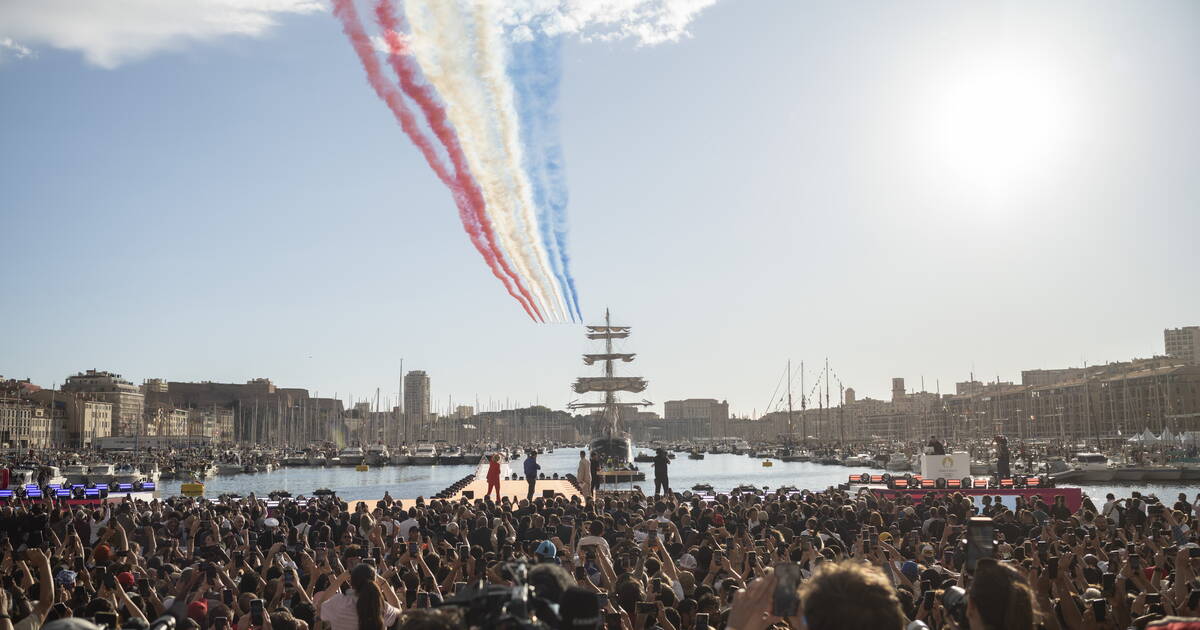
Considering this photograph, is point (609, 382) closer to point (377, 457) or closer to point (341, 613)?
point (377, 457)

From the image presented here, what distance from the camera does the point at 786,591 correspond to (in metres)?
4.05

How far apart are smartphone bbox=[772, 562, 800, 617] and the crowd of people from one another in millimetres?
13

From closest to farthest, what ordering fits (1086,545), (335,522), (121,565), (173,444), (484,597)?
A: (484,597)
(121,565)
(1086,545)
(335,522)
(173,444)

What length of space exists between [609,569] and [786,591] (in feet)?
23.9

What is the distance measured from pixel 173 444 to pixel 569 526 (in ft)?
575

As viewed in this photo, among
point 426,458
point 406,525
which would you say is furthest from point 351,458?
point 406,525

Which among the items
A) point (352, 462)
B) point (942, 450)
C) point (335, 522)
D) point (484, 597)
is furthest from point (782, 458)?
point (484, 597)

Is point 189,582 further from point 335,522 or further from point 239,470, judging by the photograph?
point 239,470

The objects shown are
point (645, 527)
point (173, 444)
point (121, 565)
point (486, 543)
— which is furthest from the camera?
point (173, 444)

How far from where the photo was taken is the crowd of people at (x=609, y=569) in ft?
13.2

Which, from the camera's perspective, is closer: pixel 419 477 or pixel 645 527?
pixel 645 527

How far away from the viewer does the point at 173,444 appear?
562 ft

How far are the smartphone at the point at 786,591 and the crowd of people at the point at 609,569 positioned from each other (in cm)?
1

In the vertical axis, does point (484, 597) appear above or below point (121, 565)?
above
